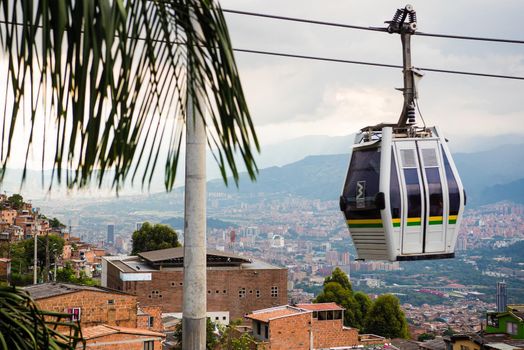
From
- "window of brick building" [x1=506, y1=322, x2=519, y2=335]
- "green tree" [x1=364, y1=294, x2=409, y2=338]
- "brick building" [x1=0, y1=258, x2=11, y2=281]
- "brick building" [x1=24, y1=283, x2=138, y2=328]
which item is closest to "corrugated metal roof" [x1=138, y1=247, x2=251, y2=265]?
"brick building" [x1=0, y1=258, x2=11, y2=281]

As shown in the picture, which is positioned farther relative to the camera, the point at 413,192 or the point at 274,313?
the point at 274,313

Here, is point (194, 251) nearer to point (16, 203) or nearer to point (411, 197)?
point (411, 197)

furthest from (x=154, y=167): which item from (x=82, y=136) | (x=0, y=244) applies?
(x=0, y=244)

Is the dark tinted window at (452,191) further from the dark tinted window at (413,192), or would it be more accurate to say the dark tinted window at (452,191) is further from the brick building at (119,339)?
the brick building at (119,339)

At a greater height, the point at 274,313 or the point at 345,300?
the point at 274,313

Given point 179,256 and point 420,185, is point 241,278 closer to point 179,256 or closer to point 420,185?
point 179,256

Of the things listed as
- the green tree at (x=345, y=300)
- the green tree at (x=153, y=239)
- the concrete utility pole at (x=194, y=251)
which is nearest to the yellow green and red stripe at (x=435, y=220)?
the concrete utility pole at (x=194, y=251)

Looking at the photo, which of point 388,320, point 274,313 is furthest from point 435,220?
point 388,320
